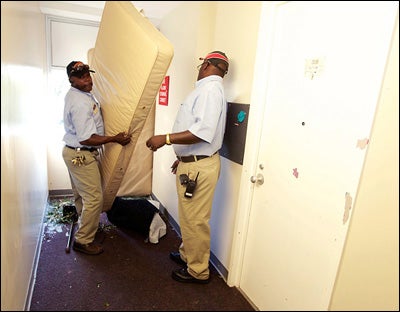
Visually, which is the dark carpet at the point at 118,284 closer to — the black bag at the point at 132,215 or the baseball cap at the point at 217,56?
the black bag at the point at 132,215

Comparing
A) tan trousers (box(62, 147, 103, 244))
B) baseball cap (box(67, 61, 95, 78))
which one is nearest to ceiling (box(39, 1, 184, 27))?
baseball cap (box(67, 61, 95, 78))

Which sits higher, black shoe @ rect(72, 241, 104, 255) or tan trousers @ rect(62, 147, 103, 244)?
tan trousers @ rect(62, 147, 103, 244)

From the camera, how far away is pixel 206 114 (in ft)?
3.73

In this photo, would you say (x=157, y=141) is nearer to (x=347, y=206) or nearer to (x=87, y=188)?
(x=87, y=188)

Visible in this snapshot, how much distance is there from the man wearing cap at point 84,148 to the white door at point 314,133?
725 millimetres

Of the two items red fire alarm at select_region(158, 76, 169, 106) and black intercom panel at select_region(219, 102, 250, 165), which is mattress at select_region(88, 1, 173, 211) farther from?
red fire alarm at select_region(158, 76, 169, 106)

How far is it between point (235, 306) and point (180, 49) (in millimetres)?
1200

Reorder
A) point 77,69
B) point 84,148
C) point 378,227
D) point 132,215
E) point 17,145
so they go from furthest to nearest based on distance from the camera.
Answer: point 132,215 → point 84,148 → point 77,69 → point 17,145 → point 378,227

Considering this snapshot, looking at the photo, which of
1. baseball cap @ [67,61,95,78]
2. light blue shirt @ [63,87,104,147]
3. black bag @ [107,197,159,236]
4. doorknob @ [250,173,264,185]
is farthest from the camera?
black bag @ [107,197,159,236]

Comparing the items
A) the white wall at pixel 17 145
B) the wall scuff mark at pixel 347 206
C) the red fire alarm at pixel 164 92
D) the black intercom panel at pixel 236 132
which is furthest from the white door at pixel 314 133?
the red fire alarm at pixel 164 92

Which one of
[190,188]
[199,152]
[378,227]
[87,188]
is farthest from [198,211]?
[378,227]

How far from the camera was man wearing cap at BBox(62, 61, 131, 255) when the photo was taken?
1.16 meters

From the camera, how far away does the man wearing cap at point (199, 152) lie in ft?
3.75

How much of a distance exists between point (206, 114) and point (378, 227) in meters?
0.74
